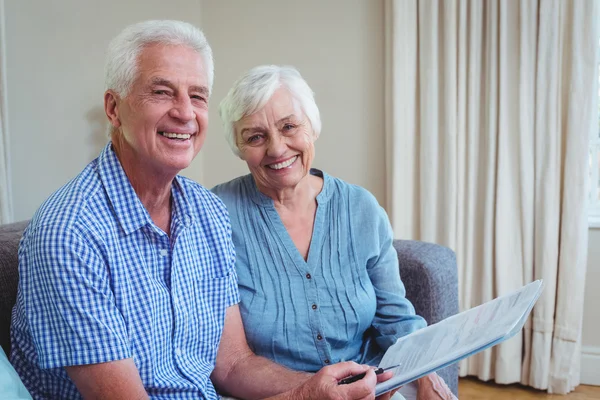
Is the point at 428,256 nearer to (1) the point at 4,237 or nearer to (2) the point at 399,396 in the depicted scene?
(2) the point at 399,396

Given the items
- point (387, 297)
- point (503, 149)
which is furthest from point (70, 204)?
point (503, 149)

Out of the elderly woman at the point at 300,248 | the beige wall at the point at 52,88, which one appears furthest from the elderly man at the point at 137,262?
the beige wall at the point at 52,88

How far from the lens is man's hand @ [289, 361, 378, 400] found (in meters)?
1.19

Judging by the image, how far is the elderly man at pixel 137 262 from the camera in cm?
110

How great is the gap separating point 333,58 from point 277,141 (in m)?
1.74

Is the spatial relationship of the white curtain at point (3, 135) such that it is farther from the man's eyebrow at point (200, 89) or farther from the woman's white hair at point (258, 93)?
the man's eyebrow at point (200, 89)

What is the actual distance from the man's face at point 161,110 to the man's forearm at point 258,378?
1.70ft

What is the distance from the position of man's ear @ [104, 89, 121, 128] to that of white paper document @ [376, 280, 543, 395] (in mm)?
746

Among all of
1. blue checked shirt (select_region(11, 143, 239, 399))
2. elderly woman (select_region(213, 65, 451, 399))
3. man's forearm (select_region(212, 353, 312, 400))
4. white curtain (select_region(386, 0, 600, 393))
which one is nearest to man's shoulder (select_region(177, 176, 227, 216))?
blue checked shirt (select_region(11, 143, 239, 399))

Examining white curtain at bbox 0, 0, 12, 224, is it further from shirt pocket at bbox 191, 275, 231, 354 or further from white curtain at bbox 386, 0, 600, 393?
white curtain at bbox 386, 0, 600, 393

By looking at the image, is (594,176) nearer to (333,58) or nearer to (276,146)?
(333,58)

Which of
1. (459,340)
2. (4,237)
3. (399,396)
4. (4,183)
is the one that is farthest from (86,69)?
(459,340)

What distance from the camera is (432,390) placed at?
61.0 inches

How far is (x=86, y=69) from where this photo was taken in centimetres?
272
